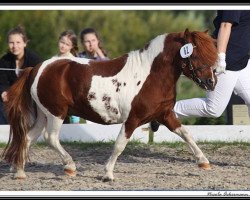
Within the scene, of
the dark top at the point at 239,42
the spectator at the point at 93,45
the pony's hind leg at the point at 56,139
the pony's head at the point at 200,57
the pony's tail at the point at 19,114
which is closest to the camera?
the pony's head at the point at 200,57

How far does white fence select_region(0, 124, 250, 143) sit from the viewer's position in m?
8.68

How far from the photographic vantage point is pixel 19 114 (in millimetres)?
6773

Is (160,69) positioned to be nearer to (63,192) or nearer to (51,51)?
(63,192)

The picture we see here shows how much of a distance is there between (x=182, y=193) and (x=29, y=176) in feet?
5.66

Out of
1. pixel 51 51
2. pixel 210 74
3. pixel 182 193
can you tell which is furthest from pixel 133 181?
pixel 51 51

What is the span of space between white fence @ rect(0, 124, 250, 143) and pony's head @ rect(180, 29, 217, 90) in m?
2.40

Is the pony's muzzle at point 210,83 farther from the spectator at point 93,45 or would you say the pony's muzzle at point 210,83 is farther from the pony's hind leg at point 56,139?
the spectator at point 93,45

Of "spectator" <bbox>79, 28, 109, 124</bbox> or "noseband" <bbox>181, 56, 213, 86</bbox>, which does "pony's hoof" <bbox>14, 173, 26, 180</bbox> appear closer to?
"noseband" <bbox>181, 56, 213, 86</bbox>

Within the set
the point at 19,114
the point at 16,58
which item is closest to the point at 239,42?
the point at 19,114

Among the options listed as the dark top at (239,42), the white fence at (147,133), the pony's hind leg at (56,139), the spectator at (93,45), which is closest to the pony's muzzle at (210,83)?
the dark top at (239,42)

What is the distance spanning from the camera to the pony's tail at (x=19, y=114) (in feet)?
22.1

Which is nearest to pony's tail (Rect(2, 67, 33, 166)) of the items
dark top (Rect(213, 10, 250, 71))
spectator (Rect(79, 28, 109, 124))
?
dark top (Rect(213, 10, 250, 71))

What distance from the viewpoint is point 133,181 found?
6371 mm

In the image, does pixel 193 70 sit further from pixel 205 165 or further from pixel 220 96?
pixel 205 165
